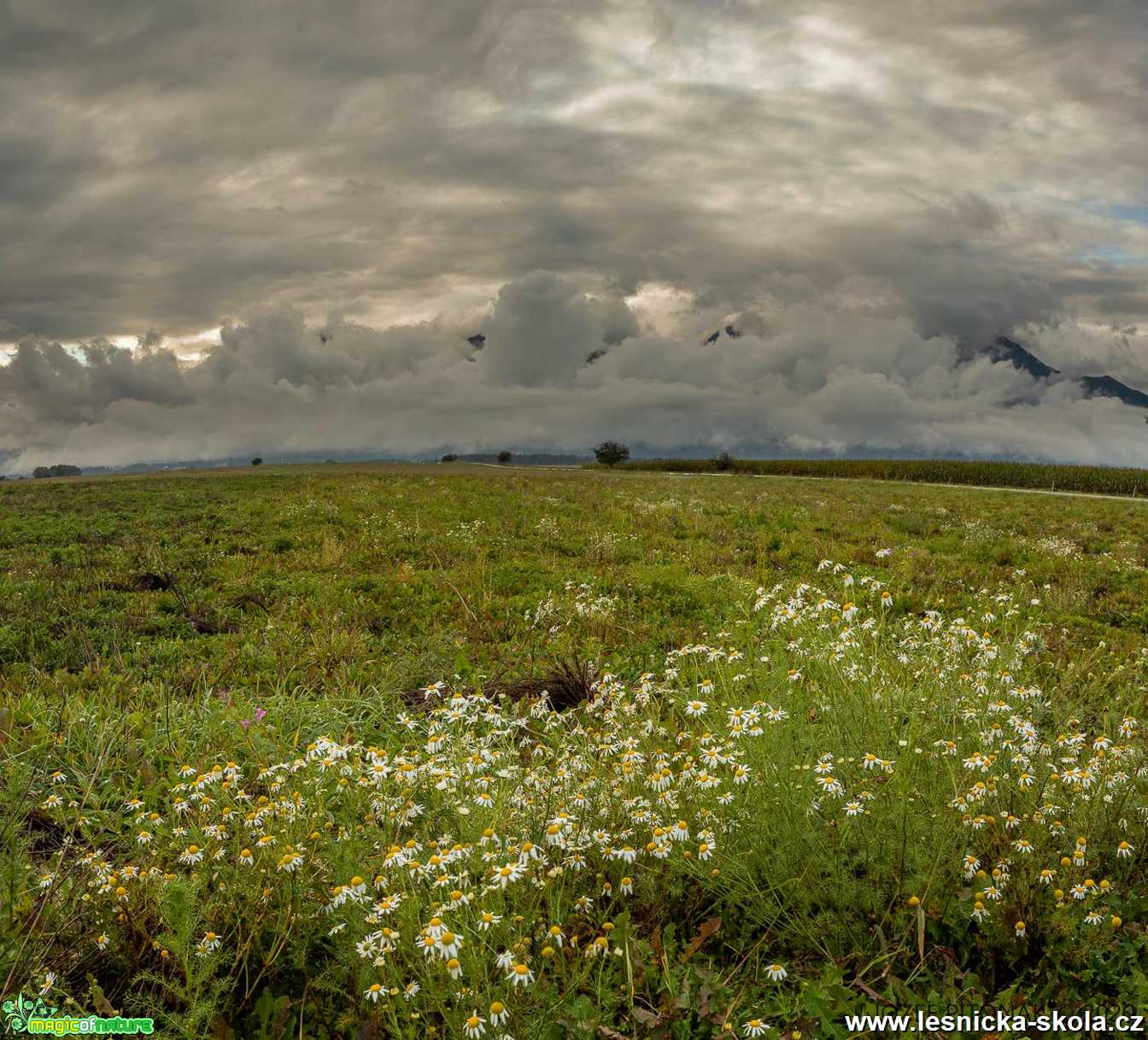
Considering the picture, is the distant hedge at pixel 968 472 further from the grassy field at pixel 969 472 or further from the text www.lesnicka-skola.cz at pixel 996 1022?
the text www.lesnicka-skola.cz at pixel 996 1022

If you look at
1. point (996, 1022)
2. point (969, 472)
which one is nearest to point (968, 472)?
point (969, 472)

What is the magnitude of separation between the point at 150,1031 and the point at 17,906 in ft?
4.06

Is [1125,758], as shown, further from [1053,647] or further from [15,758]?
[15,758]

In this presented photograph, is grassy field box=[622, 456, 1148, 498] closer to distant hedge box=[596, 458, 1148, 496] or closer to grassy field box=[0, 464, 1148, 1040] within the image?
distant hedge box=[596, 458, 1148, 496]

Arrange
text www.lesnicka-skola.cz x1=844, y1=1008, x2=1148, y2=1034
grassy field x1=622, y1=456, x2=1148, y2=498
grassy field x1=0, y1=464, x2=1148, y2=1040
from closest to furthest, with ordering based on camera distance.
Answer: text www.lesnicka-skola.cz x1=844, y1=1008, x2=1148, y2=1034, grassy field x1=0, y1=464, x2=1148, y2=1040, grassy field x1=622, y1=456, x2=1148, y2=498

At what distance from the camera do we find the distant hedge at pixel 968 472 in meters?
64.7

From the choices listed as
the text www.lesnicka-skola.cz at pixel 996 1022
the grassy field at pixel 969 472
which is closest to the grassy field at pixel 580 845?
the text www.lesnicka-skola.cz at pixel 996 1022

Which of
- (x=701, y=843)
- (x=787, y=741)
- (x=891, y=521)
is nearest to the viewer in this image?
(x=701, y=843)

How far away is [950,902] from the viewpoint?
3.85m

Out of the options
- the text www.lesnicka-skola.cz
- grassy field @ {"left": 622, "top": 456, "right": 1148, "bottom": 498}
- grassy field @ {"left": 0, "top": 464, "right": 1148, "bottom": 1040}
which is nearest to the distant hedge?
grassy field @ {"left": 622, "top": 456, "right": 1148, "bottom": 498}

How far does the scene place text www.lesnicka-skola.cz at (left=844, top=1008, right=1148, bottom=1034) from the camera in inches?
124

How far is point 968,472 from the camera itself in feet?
244

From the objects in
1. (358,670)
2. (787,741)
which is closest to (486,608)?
(358,670)

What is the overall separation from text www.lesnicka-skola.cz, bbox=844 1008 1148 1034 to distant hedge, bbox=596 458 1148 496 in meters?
67.0
